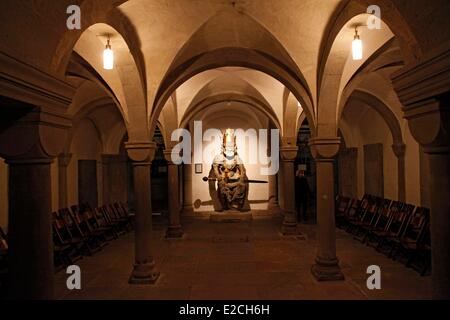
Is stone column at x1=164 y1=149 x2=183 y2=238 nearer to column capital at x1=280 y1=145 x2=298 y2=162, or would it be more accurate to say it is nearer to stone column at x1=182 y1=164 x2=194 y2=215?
column capital at x1=280 y1=145 x2=298 y2=162

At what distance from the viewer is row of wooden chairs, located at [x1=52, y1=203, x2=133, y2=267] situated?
6793 millimetres

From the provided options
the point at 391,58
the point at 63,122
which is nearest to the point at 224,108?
the point at 391,58

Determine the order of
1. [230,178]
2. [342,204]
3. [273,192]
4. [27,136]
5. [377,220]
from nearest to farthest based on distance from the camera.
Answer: [27,136], [377,220], [342,204], [230,178], [273,192]

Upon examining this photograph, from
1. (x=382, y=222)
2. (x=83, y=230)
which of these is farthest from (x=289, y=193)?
(x=83, y=230)

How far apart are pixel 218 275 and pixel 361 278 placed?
8.23 feet

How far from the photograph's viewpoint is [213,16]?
5383 mm

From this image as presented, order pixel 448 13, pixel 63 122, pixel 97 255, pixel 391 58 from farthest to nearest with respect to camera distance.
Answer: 1. pixel 97 255
2. pixel 391 58
3. pixel 63 122
4. pixel 448 13

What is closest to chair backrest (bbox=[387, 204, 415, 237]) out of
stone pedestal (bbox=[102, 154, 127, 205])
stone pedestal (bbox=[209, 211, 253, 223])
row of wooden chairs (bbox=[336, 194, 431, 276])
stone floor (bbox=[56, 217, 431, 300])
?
row of wooden chairs (bbox=[336, 194, 431, 276])

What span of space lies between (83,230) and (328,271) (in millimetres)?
5963

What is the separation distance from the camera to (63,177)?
10.7 meters

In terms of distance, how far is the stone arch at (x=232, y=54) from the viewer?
227 inches

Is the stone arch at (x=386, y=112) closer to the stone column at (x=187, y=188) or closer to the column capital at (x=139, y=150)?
the column capital at (x=139, y=150)

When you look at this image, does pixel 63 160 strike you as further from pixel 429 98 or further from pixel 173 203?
pixel 429 98

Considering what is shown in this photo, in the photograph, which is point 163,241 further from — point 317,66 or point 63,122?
point 63,122
